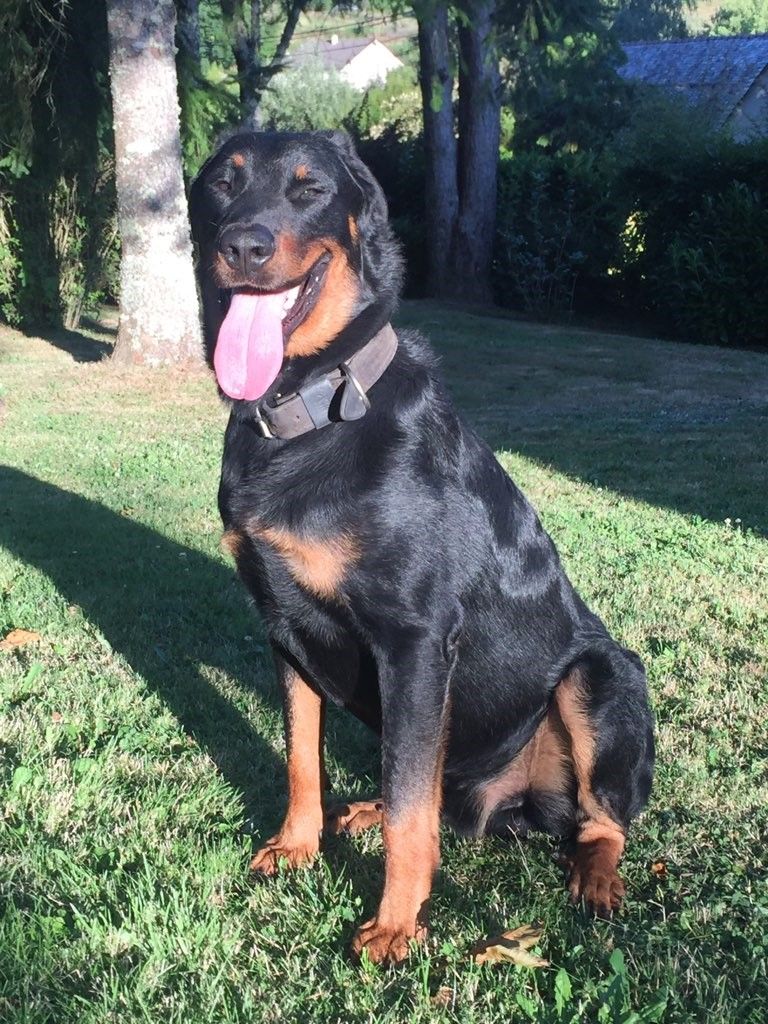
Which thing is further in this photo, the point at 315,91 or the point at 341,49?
the point at 341,49

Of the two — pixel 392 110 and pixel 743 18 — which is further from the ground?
pixel 743 18

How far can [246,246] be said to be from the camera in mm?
2977

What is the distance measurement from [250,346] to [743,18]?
313ft

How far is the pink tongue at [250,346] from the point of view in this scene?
308 centimetres

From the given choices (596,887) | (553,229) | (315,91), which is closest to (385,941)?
(596,887)

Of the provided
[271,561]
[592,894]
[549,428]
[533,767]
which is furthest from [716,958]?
[549,428]

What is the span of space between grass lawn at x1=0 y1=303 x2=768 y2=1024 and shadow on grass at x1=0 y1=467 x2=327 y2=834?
2 cm

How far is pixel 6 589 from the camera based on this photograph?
5840 millimetres

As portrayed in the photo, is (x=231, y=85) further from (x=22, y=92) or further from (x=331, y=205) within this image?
(x=331, y=205)

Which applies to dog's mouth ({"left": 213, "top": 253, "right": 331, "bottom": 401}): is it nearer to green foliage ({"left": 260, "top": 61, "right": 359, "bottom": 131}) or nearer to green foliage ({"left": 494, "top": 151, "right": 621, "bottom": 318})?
green foliage ({"left": 494, "top": 151, "right": 621, "bottom": 318})

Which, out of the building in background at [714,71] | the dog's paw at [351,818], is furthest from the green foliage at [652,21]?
the dog's paw at [351,818]

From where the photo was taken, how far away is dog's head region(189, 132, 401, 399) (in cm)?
305

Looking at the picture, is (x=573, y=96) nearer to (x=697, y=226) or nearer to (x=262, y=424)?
(x=697, y=226)

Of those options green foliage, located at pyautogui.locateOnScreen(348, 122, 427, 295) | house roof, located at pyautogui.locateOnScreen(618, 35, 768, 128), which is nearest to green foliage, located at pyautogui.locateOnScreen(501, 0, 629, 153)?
house roof, located at pyautogui.locateOnScreen(618, 35, 768, 128)
